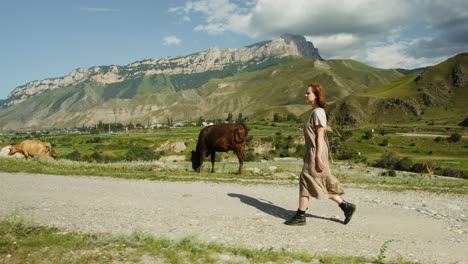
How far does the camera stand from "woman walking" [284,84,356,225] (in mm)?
10141

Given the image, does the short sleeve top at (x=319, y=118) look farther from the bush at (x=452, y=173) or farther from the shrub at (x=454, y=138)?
the shrub at (x=454, y=138)

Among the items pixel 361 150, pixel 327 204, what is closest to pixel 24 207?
pixel 327 204

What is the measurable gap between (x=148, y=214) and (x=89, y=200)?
3.13m

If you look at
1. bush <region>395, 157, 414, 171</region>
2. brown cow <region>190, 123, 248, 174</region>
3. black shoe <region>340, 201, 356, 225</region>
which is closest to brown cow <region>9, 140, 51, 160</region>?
brown cow <region>190, 123, 248, 174</region>

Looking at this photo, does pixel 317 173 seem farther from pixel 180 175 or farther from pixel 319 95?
pixel 180 175

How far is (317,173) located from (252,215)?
7.37ft

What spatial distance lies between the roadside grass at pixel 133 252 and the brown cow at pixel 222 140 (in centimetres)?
1409

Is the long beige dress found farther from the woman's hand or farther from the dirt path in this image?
the dirt path

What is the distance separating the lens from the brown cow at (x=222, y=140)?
22.1 m

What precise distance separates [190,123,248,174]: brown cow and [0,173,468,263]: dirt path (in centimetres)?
539

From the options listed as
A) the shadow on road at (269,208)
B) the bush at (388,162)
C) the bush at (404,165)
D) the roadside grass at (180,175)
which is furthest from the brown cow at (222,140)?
the bush at (388,162)

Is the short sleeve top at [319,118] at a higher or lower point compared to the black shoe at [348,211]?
higher

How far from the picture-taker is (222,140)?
22.1 meters

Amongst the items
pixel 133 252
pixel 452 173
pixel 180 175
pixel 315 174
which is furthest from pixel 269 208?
pixel 452 173
